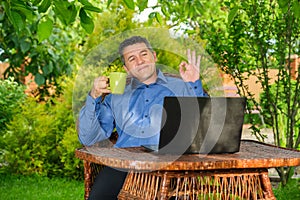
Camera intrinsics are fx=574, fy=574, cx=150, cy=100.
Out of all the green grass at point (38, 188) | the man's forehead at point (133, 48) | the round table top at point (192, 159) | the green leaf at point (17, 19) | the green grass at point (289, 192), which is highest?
the green leaf at point (17, 19)

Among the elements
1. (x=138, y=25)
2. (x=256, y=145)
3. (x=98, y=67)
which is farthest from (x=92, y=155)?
(x=138, y=25)

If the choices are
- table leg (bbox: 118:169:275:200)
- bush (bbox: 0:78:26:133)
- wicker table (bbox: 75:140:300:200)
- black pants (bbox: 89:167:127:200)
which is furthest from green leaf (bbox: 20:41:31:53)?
table leg (bbox: 118:169:275:200)

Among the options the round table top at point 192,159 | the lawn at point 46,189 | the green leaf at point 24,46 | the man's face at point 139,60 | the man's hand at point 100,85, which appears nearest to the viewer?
the round table top at point 192,159

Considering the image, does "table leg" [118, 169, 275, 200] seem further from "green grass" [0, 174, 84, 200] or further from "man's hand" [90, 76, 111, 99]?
"green grass" [0, 174, 84, 200]

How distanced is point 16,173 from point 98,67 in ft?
10.1

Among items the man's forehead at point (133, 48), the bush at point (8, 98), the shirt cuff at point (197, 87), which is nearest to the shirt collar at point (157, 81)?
the man's forehead at point (133, 48)

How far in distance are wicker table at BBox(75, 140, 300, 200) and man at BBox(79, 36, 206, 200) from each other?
30 centimetres

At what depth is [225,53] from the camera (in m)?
4.64

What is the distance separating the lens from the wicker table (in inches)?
83.0

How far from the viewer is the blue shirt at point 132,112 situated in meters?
2.64

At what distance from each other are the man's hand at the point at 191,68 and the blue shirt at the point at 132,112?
0.03m

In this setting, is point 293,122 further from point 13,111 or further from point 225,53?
point 13,111

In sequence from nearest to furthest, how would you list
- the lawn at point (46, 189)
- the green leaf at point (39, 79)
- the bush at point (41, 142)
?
the lawn at point (46, 189) → the green leaf at point (39, 79) → the bush at point (41, 142)

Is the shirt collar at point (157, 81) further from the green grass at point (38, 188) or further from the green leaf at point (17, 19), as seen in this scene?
the green grass at point (38, 188)
